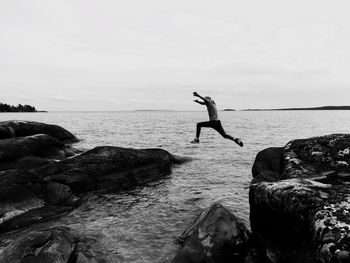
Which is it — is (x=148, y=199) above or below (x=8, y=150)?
below

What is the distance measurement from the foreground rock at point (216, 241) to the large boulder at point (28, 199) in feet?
16.1

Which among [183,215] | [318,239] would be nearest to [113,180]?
[183,215]

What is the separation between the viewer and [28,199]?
9688 mm

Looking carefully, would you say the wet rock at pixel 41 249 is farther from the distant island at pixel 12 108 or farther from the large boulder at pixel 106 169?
the distant island at pixel 12 108

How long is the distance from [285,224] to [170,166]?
11.6 meters

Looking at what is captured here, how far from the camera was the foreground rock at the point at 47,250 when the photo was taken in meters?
6.28

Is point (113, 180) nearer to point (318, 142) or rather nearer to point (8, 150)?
point (8, 150)

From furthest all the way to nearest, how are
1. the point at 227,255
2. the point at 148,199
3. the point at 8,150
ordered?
the point at 8,150 < the point at 148,199 < the point at 227,255

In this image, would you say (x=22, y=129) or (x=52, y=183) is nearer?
(x=52, y=183)

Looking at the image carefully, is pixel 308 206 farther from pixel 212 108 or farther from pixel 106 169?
Answer: pixel 106 169

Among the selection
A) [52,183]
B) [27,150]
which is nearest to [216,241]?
[52,183]

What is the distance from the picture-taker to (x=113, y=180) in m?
13.3

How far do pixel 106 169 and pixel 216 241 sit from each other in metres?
7.60

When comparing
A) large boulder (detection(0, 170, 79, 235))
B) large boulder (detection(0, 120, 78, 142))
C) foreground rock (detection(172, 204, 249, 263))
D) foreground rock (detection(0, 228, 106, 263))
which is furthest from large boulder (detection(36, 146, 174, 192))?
large boulder (detection(0, 120, 78, 142))
